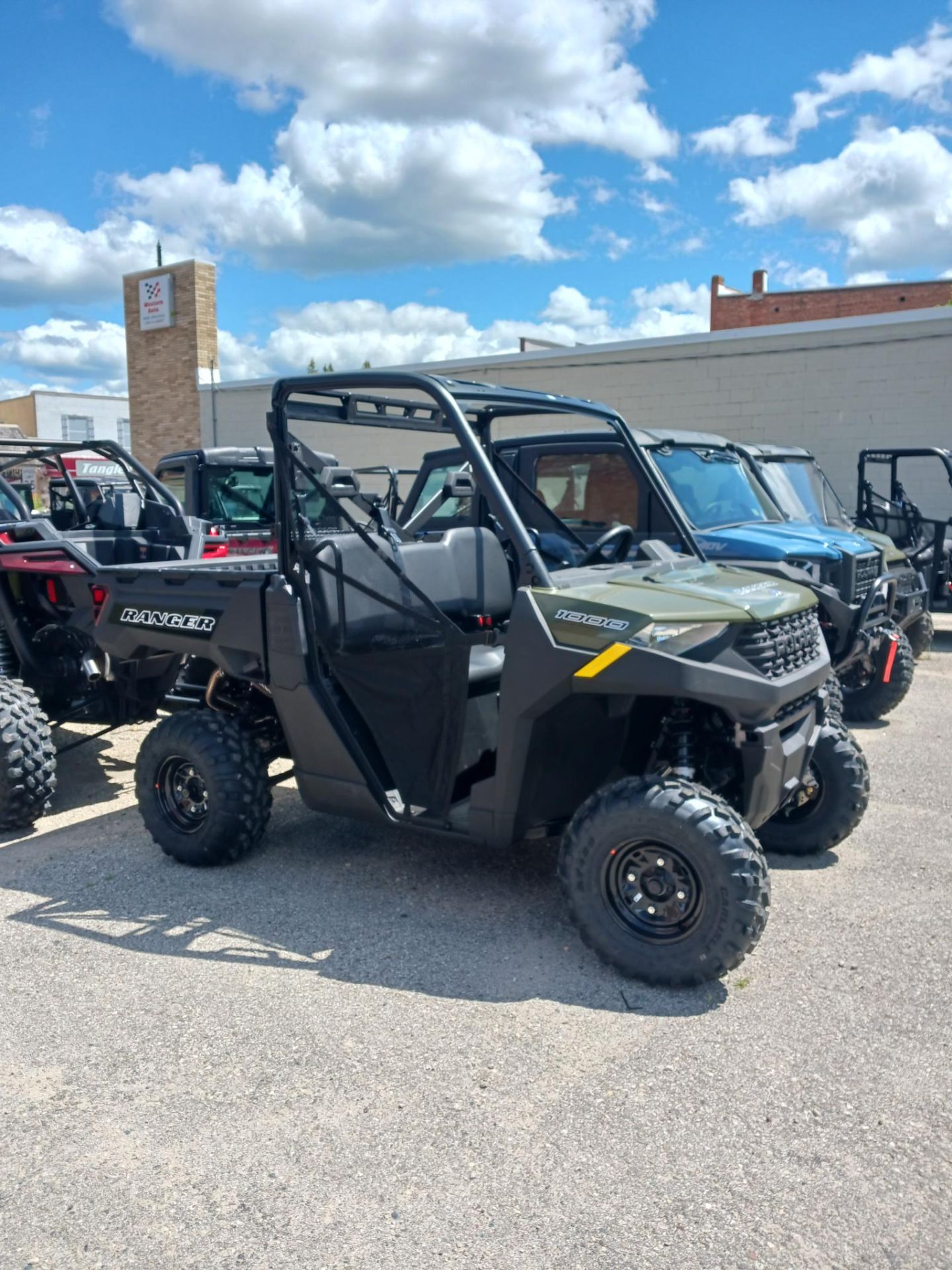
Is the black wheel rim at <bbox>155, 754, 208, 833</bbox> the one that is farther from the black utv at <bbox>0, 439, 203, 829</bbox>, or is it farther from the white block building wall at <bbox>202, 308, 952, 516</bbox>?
the white block building wall at <bbox>202, 308, 952, 516</bbox>

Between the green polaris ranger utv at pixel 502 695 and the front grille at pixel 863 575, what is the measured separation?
2848 mm

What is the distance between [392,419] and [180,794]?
193 centimetres

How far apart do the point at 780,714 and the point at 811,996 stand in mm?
981

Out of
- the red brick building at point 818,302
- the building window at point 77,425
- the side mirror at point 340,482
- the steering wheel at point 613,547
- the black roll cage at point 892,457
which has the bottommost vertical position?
the steering wheel at point 613,547

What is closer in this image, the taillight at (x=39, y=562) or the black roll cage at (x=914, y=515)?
the taillight at (x=39, y=562)

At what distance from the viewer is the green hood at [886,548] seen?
8.55 metres

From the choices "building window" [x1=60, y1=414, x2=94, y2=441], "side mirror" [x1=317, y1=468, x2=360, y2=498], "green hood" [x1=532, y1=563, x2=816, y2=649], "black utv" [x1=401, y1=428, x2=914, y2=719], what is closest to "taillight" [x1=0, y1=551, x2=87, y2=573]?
"black utv" [x1=401, y1=428, x2=914, y2=719]

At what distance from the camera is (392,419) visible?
4.68 m

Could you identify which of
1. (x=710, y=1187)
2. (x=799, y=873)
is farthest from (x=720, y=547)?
(x=710, y=1187)

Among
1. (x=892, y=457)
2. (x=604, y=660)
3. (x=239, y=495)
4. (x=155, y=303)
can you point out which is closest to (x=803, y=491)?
(x=892, y=457)

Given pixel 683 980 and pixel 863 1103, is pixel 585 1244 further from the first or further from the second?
pixel 683 980

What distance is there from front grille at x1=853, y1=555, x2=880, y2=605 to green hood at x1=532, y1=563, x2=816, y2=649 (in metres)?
3.47

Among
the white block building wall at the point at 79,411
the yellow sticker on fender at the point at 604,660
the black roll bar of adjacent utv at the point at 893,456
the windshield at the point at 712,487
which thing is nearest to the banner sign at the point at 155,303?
the black roll bar of adjacent utv at the point at 893,456

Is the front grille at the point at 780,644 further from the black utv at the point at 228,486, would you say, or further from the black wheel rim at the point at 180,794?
the black utv at the point at 228,486
